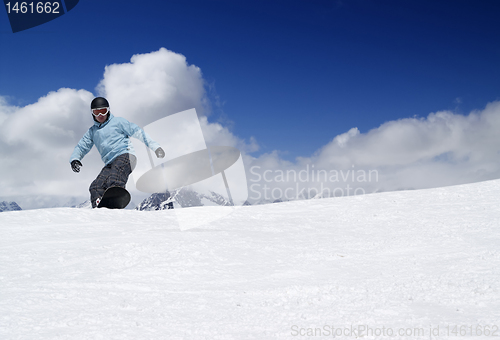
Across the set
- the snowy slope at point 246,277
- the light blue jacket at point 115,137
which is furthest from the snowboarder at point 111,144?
the snowy slope at point 246,277

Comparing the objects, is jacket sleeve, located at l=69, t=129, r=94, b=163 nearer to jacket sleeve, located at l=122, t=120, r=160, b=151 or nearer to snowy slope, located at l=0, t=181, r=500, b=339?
jacket sleeve, located at l=122, t=120, r=160, b=151

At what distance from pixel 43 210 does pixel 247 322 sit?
5.04 m

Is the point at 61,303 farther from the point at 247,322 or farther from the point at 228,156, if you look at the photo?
the point at 228,156

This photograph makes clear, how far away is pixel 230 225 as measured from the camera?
5504 millimetres

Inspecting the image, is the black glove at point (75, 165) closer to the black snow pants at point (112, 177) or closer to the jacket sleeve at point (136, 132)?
the black snow pants at point (112, 177)

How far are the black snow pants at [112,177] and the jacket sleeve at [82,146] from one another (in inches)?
36.1

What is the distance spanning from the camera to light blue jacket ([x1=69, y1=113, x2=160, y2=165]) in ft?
23.4

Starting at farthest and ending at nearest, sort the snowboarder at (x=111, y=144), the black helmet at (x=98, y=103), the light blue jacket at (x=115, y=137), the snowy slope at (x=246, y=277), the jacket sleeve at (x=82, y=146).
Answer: the jacket sleeve at (x=82, y=146)
the light blue jacket at (x=115, y=137)
the black helmet at (x=98, y=103)
the snowboarder at (x=111, y=144)
the snowy slope at (x=246, y=277)

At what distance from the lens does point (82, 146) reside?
7453 millimetres

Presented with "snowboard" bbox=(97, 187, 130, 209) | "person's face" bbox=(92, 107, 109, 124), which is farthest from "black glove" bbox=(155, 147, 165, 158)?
"person's face" bbox=(92, 107, 109, 124)

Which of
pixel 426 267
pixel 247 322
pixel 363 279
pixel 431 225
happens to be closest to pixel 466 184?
pixel 431 225

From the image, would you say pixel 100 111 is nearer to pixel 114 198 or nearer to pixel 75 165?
pixel 75 165

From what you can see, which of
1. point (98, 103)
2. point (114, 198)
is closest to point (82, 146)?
point (98, 103)

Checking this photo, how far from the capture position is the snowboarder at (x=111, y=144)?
6.87 meters
